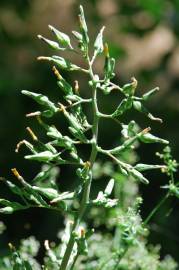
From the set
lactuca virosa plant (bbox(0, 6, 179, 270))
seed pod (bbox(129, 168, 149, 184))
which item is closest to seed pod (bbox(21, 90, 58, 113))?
lactuca virosa plant (bbox(0, 6, 179, 270))

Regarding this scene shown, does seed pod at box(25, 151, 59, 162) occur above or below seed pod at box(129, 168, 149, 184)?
above

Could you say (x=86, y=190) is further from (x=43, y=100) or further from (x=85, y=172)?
(x=43, y=100)

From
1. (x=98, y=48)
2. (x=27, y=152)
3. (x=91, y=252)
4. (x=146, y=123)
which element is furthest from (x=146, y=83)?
(x=98, y=48)

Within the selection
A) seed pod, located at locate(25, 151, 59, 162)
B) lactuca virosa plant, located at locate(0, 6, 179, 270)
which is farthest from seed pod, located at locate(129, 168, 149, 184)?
seed pod, located at locate(25, 151, 59, 162)

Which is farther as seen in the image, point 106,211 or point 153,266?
point 106,211

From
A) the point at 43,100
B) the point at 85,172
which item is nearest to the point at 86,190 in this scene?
the point at 85,172

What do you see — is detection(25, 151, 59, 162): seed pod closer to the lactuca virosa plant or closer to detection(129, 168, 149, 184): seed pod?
the lactuca virosa plant

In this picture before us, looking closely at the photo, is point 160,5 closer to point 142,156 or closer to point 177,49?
point 177,49

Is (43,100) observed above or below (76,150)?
above

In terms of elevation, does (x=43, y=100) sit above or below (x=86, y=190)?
above

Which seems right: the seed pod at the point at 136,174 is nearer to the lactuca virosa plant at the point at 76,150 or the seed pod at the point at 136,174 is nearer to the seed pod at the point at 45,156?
the lactuca virosa plant at the point at 76,150

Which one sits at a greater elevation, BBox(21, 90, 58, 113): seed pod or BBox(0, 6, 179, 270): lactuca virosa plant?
BBox(21, 90, 58, 113): seed pod
